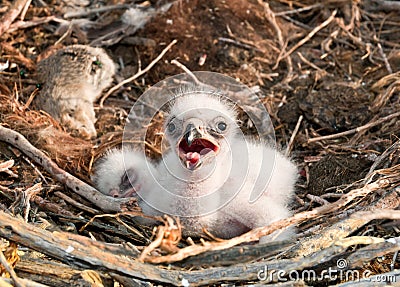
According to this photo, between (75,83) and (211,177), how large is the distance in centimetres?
150

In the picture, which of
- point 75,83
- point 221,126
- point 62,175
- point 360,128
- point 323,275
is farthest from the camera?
point 75,83

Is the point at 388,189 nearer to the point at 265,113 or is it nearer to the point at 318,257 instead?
the point at 318,257

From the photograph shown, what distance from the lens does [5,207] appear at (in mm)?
2693

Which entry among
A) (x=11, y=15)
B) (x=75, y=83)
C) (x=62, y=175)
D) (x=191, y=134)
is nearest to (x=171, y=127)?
(x=191, y=134)

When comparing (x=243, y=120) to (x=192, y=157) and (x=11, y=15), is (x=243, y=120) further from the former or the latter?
(x=11, y=15)

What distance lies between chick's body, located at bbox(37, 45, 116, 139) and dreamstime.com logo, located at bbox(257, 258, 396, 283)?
1.87m

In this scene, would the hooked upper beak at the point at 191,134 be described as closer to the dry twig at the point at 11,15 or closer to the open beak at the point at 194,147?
the open beak at the point at 194,147

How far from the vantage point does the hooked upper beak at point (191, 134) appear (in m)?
2.58

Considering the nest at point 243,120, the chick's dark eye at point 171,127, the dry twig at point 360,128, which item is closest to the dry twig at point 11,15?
the nest at point 243,120

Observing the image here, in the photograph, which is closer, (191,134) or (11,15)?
(191,134)

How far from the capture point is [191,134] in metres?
2.60

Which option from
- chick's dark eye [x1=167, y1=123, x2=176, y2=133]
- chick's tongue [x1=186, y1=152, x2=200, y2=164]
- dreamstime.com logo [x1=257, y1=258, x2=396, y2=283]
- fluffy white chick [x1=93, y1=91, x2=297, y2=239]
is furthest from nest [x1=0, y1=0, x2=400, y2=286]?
chick's dark eye [x1=167, y1=123, x2=176, y2=133]

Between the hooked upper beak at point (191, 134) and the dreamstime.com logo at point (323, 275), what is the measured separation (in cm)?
67

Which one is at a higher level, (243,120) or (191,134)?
(243,120)
